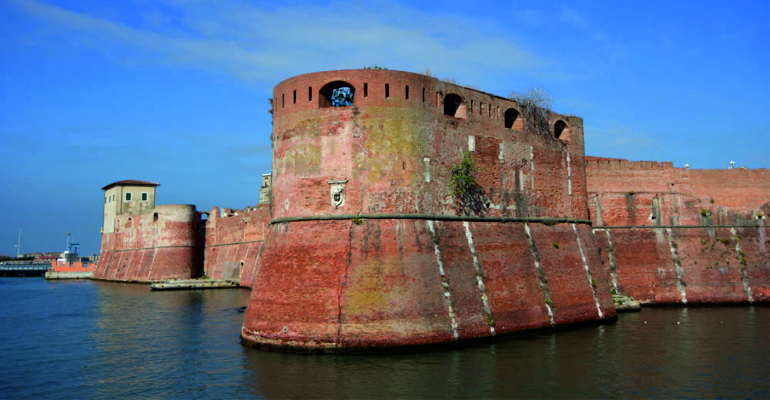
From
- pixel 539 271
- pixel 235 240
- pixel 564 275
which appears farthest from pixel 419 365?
pixel 235 240

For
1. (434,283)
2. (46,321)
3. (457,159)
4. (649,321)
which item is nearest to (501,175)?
(457,159)

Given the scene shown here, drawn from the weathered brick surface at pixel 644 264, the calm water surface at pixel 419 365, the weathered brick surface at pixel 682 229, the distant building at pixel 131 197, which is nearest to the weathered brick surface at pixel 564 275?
the calm water surface at pixel 419 365

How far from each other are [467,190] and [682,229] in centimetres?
1628

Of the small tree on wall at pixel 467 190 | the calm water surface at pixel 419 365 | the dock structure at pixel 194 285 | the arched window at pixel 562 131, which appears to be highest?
the arched window at pixel 562 131

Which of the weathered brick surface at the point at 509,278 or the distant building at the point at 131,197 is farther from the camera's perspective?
the distant building at the point at 131,197

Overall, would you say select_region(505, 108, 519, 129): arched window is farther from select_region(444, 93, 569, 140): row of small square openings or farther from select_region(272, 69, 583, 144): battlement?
select_region(272, 69, 583, 144): battlement

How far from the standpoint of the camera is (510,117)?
82.4 ft

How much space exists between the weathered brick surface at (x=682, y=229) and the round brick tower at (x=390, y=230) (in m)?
9.01

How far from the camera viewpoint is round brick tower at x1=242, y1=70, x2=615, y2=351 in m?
18.0

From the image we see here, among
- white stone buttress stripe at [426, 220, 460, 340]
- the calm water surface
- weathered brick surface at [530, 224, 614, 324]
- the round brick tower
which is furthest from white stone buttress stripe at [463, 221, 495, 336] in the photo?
weathered brick surface at [530, 224, 614, 324]

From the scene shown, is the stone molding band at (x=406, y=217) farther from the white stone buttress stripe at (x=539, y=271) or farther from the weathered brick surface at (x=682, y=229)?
the weathered brick surface at (x=682, y=229)

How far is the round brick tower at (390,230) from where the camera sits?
1804 centimetres

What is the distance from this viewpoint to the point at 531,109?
25156 mm

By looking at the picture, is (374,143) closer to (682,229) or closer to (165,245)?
(682,229)
